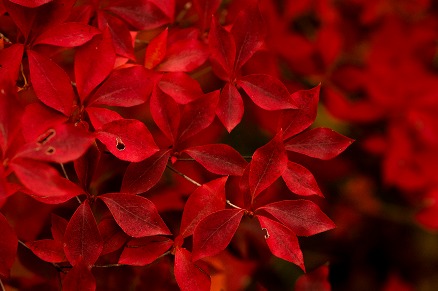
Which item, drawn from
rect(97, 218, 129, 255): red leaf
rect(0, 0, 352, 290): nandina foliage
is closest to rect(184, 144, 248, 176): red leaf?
rect(0, 0, 352, 290): nandina foliage

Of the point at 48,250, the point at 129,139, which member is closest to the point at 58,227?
the point at 48,250

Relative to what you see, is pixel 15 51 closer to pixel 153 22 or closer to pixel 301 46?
pixel 153 22

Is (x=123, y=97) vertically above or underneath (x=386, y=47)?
above

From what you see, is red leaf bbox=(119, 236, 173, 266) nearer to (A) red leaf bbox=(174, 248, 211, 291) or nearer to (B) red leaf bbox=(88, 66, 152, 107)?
(A) red leaf bbox=(174, 248, 211, 291)

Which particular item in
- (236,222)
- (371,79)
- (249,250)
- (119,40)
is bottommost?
(249,250)

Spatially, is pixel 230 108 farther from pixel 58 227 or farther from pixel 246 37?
pixel 58 227

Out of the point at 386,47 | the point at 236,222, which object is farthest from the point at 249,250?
the point at 386,47

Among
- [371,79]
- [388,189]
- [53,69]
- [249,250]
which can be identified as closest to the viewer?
[53,69]
